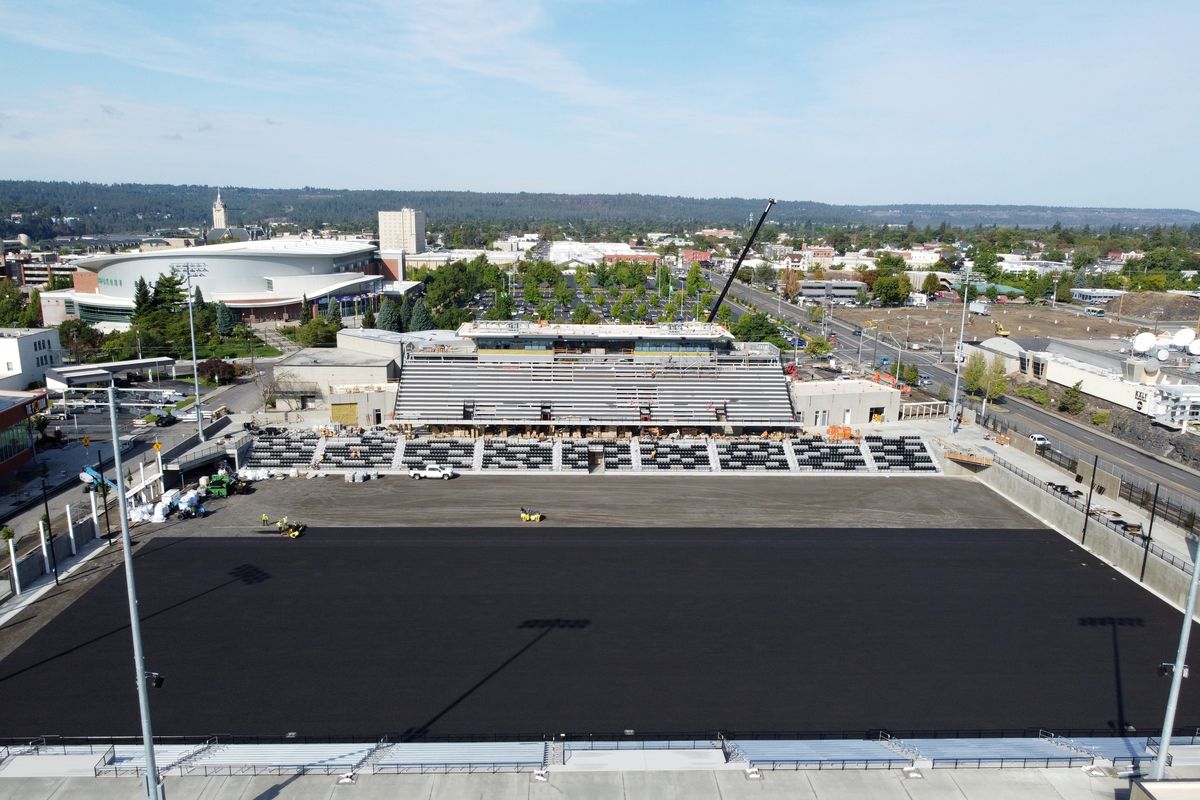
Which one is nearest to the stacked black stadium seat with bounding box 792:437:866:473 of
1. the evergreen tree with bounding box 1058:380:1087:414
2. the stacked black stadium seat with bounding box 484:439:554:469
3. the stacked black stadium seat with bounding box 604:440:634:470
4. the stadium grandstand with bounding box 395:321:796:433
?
the stadium grandstand with bounding box 395:321:796:433

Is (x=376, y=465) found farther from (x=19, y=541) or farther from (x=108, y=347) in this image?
(x=108, y=347)

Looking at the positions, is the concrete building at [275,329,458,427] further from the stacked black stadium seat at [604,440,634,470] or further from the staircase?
the staircase

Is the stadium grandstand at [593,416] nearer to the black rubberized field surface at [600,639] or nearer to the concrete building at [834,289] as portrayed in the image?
the black rubberized field surface at [600,639]

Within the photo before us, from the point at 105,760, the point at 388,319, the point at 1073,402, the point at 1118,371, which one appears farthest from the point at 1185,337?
the point at 388,319

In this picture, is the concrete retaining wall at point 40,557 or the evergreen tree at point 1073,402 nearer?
the concrete retaining wall at point 40,557

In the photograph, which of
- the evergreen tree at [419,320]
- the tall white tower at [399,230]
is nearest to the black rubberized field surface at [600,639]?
the evergreen tree at [419,320]

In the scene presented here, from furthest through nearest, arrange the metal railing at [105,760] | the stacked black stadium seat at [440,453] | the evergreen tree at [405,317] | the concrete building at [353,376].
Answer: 1. the evergreen tree at [405,317]
2. the concrete building at [353,376]
3. the stacked black stadium seat at [440,453]
4. the metal railing at [105,760]
